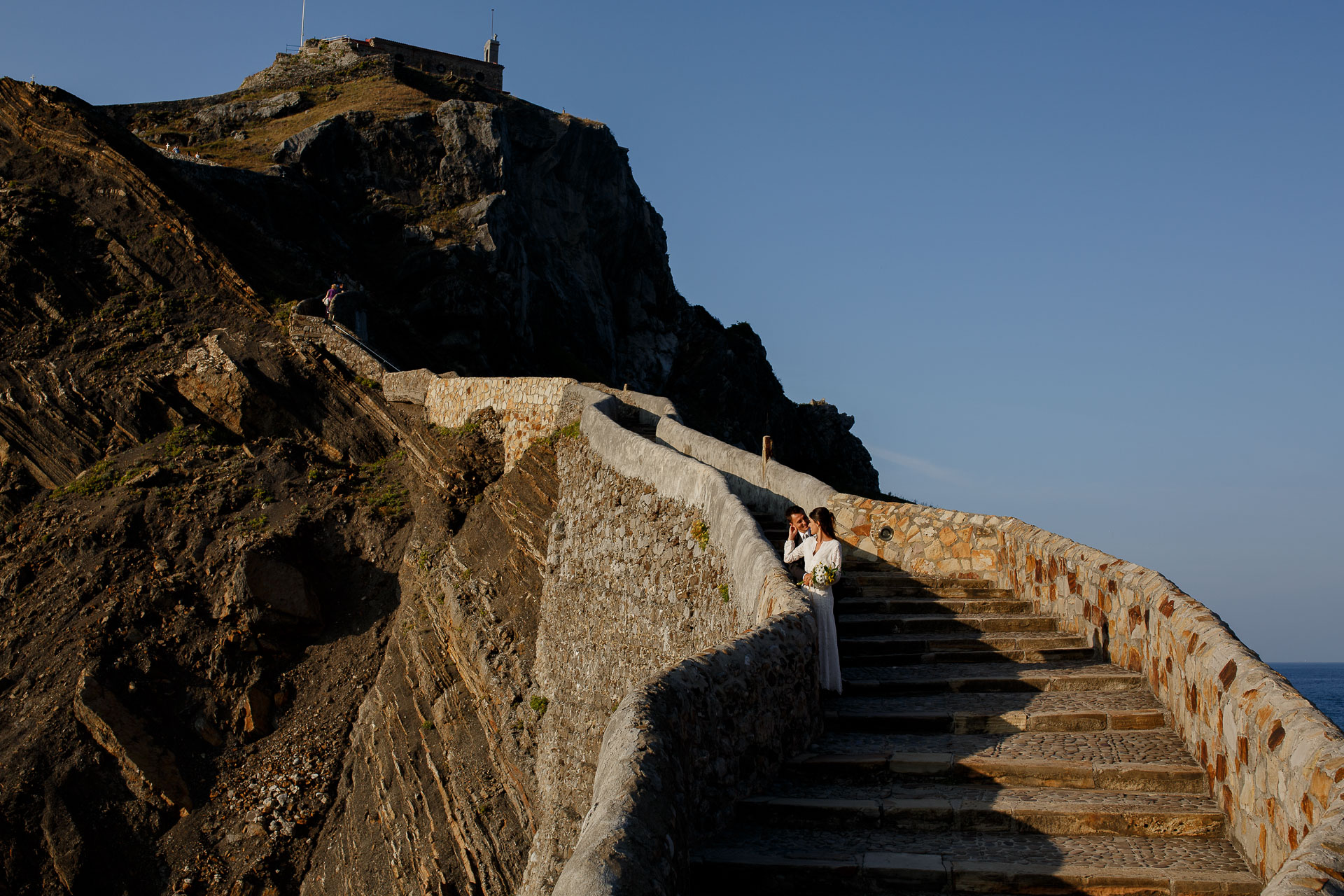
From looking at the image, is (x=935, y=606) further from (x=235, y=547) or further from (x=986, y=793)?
(x=235, y=547)

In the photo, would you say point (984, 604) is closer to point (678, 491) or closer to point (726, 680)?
point (678, 491)

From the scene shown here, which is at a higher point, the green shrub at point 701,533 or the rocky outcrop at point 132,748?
the green shrub at point 701,533

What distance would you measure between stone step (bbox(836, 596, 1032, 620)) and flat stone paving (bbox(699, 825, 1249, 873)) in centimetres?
349

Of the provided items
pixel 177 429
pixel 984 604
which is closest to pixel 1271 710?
pixel 984 604

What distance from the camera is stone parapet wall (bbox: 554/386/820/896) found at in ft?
10.5

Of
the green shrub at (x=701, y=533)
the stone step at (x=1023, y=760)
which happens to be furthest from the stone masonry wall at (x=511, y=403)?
the stone step at (x=1023, y=760)

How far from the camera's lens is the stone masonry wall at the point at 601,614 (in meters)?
8.84

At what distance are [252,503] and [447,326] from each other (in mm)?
12503

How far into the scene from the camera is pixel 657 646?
30.9ft

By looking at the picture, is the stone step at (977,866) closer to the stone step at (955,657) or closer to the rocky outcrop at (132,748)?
the stone step at (955,657)

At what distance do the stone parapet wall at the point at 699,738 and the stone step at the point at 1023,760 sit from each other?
29cm

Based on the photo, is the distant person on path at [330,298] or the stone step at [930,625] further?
the distant person on path at [330,298]

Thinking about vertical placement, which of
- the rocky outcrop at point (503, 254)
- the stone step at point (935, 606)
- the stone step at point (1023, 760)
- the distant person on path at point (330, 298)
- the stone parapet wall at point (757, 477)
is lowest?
the stone step at point (1023, 760)

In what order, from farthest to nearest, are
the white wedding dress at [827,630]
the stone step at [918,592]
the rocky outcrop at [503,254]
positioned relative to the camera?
the rocky outcrop at [503,254], the stone step at [918,592], the white wedding dress at [827,630]
